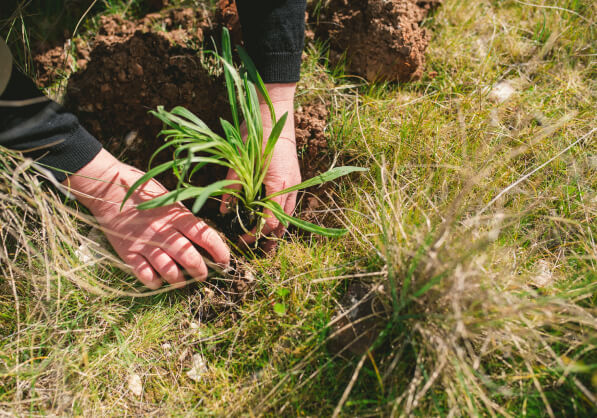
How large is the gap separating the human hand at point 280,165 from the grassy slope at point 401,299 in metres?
0.11

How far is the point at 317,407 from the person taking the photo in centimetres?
97

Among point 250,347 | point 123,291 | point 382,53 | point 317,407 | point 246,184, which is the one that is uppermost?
point 382,53

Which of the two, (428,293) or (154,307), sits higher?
(428,293)

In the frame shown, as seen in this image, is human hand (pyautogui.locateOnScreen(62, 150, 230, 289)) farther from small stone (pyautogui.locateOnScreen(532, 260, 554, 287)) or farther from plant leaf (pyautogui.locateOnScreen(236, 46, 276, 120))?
small stone (pyautogui.locateOnScreen(532, 260, 554, 287))

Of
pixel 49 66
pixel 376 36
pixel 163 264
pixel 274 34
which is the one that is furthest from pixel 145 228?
pixel 376 36

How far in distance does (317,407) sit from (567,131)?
4.41 feet

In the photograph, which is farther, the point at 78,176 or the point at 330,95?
the point at 330,95

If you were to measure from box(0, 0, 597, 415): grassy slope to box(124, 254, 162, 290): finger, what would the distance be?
7 centimetres

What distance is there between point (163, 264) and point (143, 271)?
7 cm

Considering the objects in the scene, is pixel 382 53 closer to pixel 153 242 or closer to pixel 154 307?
pixel 153 242

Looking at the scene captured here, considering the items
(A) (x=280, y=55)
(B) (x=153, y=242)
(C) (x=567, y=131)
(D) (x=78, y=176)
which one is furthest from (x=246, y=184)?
(C) (x=567, y=131)

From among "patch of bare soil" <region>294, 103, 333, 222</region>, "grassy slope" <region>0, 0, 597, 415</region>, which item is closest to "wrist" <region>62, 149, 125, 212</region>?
"grassy slope" <region>0, 0, 597, 415</region>

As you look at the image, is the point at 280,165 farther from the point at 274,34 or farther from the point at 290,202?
the point at 274,34

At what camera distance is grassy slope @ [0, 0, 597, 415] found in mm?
879
